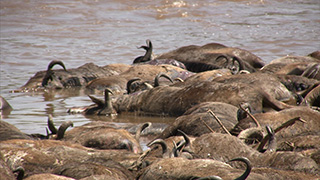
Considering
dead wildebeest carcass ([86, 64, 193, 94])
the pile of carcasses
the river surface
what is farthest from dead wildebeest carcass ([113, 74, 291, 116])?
dead wildebeest carcass ([86, 64, 193, 94])

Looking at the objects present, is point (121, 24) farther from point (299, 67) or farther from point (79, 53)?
point (299, 67)

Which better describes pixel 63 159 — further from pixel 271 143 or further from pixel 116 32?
pixel 116 32

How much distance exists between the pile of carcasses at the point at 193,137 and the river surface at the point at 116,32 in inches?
27.9

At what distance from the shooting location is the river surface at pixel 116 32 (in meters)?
11.0

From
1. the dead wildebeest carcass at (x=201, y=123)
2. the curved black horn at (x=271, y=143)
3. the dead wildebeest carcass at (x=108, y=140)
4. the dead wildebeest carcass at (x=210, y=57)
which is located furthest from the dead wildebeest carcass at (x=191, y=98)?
the dead wildebeest carcass at (x=210, y=57)

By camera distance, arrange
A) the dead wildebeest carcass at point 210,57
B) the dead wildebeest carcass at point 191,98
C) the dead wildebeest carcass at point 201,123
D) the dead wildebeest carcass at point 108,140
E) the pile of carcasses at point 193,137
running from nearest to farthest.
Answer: the pile of carcasses at point 193,137 → the dead wildebeest carcass at point 108,140 → the dead wildebeest carcass at point 201,123 → the dead wildebeest carcass at point 191,98 → the dead wildebeest carcass at point 210,57

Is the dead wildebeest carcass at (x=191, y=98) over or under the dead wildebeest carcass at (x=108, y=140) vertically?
under

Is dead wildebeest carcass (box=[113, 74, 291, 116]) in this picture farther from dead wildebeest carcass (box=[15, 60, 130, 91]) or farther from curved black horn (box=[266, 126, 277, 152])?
dead wildebeest carcass (box=[15, 60, 130, 91])

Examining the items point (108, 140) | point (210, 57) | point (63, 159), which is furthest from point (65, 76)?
point (63, 159)

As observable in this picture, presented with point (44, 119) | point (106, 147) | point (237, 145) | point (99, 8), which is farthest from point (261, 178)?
point (99, 8)

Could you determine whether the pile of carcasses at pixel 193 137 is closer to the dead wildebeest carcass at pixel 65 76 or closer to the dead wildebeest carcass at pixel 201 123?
the dead wildebeest carcass at pixel 201 123

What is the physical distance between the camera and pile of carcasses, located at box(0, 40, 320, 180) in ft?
13.8

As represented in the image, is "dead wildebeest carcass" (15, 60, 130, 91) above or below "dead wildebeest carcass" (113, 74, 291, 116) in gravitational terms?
below

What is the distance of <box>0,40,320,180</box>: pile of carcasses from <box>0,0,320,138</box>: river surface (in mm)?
707
